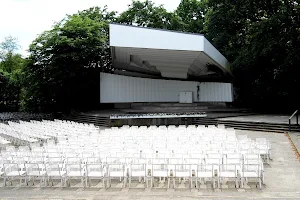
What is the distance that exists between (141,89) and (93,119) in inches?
318

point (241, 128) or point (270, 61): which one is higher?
point (270, 61)

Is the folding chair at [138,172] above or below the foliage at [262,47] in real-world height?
below

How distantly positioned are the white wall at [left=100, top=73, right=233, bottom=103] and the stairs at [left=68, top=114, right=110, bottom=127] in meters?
5.46

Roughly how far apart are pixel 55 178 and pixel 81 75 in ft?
69.5

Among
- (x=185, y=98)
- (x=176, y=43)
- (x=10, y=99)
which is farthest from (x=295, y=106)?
(x=10, y=99)

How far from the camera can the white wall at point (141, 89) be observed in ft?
92.0

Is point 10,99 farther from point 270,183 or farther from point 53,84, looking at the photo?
point 270,183

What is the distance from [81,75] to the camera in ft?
89.4

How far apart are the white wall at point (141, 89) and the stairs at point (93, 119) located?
5.46 m

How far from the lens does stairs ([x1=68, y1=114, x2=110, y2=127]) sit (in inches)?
782

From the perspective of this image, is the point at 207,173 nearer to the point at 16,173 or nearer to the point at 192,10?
the point at 16,173

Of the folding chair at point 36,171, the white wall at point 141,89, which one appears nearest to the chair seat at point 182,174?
the folding chair at point 36,171

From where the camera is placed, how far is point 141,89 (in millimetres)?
28281

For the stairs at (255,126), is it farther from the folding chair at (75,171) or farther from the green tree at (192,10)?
the green tree at (192,10)
